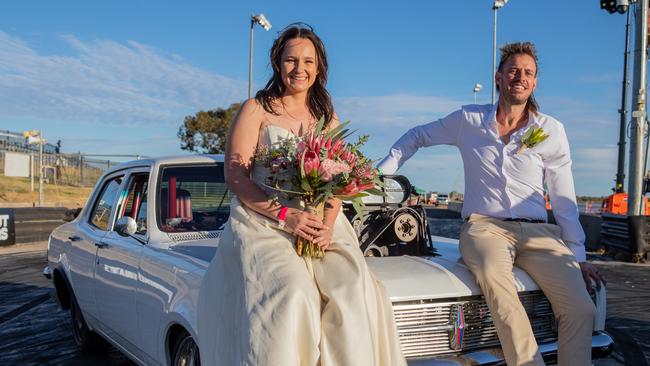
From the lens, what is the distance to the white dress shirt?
3.73 metres

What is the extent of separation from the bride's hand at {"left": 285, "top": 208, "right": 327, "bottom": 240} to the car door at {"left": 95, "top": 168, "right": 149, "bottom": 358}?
142cm

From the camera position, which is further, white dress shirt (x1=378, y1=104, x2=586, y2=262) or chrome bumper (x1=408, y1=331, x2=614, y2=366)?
white dress shirt (x1=378, y1=104, x2=586, y2=262)

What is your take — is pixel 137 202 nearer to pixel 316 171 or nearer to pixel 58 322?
pixel 316 171

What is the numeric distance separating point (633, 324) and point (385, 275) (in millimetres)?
4227

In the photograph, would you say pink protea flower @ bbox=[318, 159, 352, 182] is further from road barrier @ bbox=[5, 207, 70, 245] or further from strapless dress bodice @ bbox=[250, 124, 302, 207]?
road barrier @ bbox=[5, 207, 70, 245]

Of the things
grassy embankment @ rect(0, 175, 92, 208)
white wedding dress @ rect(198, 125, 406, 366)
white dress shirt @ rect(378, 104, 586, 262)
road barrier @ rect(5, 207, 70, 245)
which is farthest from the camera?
grassy embankment @ rect(0, 175, 92, 208)

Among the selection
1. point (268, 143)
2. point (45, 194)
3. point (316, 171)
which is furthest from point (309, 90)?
point (45, 194)

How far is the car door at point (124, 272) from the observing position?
3865 millimetres

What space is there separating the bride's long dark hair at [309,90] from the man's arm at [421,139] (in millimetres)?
847

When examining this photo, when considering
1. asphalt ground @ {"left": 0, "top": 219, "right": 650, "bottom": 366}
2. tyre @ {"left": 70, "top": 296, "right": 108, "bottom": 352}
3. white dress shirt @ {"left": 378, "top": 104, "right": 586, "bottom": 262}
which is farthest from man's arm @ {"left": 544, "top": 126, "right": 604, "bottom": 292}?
tyre @ {"left": 70, "top": 296, "right": 108, "bottom": 352}

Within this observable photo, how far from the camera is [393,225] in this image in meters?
4.05

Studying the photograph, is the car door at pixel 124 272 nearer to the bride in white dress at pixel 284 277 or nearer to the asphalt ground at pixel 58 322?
the asphalt ground at pixel 58 322

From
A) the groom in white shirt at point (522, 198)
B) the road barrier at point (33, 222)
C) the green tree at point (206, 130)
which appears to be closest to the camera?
the groom in white shirt at point (522, 198)

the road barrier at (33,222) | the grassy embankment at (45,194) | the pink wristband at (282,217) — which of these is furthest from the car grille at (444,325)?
the grassy embankment at (45,194)
